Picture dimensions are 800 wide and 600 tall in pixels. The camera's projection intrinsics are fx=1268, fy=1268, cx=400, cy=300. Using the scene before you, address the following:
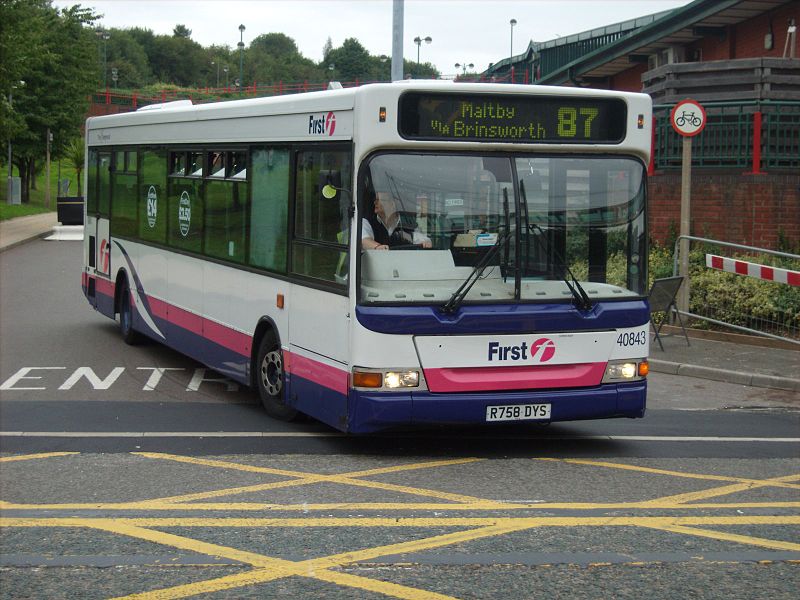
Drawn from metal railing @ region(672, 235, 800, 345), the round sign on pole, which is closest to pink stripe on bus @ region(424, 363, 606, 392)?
metal railing @ region(672, 235, 800, 345)

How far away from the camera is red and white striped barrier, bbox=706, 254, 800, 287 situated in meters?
15.3

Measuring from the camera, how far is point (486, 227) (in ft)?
29.7

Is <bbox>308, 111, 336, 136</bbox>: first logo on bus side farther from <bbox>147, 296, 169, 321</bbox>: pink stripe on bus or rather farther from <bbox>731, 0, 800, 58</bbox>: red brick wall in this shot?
<bbox>731, 0, 800, 58</bbox>: red brick wall

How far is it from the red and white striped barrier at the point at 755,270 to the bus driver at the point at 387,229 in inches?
302

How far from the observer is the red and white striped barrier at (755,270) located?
15.3 m

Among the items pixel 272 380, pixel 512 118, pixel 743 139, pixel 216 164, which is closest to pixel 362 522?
pixel 512 118

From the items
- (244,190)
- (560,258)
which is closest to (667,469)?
(560,258)

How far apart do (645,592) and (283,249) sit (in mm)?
5286

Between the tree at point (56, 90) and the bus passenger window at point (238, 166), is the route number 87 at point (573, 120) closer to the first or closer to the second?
the bus passenger window at point (238, 166)

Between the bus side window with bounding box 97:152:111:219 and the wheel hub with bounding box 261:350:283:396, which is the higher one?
the bus side window with bounding box 97:152:111:219

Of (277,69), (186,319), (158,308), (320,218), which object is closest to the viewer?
(320,218)

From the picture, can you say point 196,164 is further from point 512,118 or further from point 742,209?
point 742,209

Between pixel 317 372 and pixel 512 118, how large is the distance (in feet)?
7.91

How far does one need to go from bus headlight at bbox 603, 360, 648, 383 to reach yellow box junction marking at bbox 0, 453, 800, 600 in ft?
3.50
